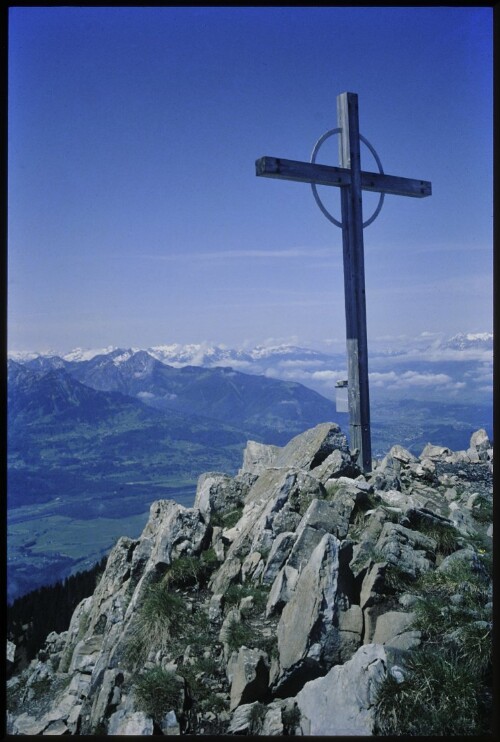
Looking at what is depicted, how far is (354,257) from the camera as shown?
628cm

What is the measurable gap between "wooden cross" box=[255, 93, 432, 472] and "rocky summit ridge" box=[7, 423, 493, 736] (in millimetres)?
263

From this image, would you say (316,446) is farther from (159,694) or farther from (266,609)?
(159,694)

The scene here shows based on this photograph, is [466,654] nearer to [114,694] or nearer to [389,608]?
[389,608]

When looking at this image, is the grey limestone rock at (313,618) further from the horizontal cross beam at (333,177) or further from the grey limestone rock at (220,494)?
the horizontal cross beam at (333,177)

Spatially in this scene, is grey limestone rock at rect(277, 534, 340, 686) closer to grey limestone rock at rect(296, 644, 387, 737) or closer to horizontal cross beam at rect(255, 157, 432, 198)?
grey limestone rock at rect(296, 644, 387, 737)

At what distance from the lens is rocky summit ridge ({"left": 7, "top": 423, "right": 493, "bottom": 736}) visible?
442 centimetres

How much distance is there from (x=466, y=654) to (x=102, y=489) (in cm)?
956

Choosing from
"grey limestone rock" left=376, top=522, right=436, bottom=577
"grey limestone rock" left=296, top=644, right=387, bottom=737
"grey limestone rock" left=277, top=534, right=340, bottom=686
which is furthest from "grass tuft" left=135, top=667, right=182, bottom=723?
"grey limestone rock" left=376, top=522, right=436, bottom=577

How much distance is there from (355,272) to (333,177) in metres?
0.82

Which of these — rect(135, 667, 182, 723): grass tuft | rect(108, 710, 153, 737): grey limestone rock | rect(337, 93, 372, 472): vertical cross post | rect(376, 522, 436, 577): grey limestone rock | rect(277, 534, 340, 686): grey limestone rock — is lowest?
rect(108, 710, 153, 737): grey limestone rock

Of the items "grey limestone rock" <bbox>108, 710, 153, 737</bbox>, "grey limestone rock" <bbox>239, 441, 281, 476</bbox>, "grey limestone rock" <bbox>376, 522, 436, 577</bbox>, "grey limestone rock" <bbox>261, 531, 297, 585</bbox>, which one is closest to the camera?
"grey limestone rock" <bbox>108, 710, 153, 737</bbox>

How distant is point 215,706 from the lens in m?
4.49

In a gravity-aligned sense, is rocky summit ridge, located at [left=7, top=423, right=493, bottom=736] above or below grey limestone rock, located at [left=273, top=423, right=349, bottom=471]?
below

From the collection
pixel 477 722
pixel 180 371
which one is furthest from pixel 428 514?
pixel 180 371
